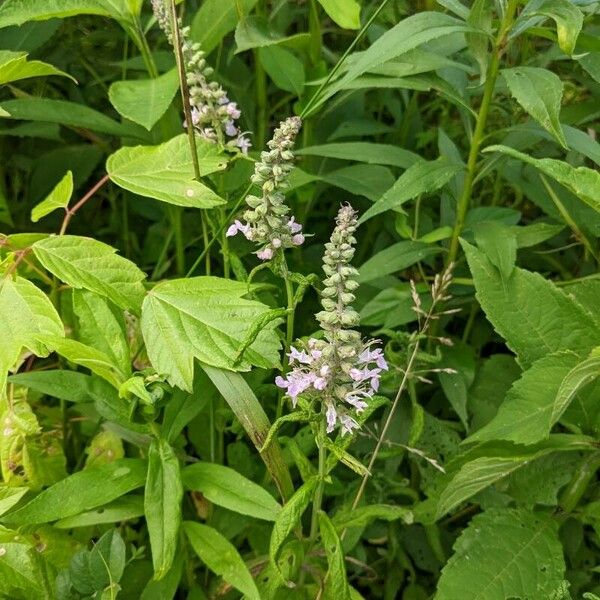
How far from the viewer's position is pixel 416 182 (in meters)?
1.56

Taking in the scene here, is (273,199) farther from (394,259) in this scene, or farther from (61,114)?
(61,114)

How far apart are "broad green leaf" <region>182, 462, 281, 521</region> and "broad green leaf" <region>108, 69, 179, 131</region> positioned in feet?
2.22

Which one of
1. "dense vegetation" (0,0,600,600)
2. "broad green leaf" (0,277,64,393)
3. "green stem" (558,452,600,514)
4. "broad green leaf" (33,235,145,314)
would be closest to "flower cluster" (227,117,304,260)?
"dense vegetation" (0,0,600,600)

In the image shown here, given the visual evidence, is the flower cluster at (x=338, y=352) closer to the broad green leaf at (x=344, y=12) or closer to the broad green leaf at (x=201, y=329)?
the broad green leaf at (x=201, y=329)

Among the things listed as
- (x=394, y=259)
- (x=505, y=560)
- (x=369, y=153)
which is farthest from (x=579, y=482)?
(x=369, y=153)

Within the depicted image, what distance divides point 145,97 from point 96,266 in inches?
18.8

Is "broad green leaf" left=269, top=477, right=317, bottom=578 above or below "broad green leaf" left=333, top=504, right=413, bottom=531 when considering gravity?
above

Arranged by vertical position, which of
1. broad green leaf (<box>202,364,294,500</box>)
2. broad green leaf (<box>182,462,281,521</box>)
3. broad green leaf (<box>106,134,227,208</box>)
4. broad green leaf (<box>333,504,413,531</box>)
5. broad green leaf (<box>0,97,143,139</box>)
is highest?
broad green leaf (<box>0,97,143,139</box>)

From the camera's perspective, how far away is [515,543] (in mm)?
1520

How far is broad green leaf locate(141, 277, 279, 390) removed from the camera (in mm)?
1312

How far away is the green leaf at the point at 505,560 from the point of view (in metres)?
1.42

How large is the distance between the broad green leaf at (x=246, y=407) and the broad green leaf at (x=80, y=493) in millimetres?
221

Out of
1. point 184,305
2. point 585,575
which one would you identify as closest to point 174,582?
point 184,305

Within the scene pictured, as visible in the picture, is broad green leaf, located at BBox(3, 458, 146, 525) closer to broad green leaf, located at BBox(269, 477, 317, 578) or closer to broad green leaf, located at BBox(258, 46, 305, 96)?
broad green leaf, located at BBox(269, 477, 317, 578)
